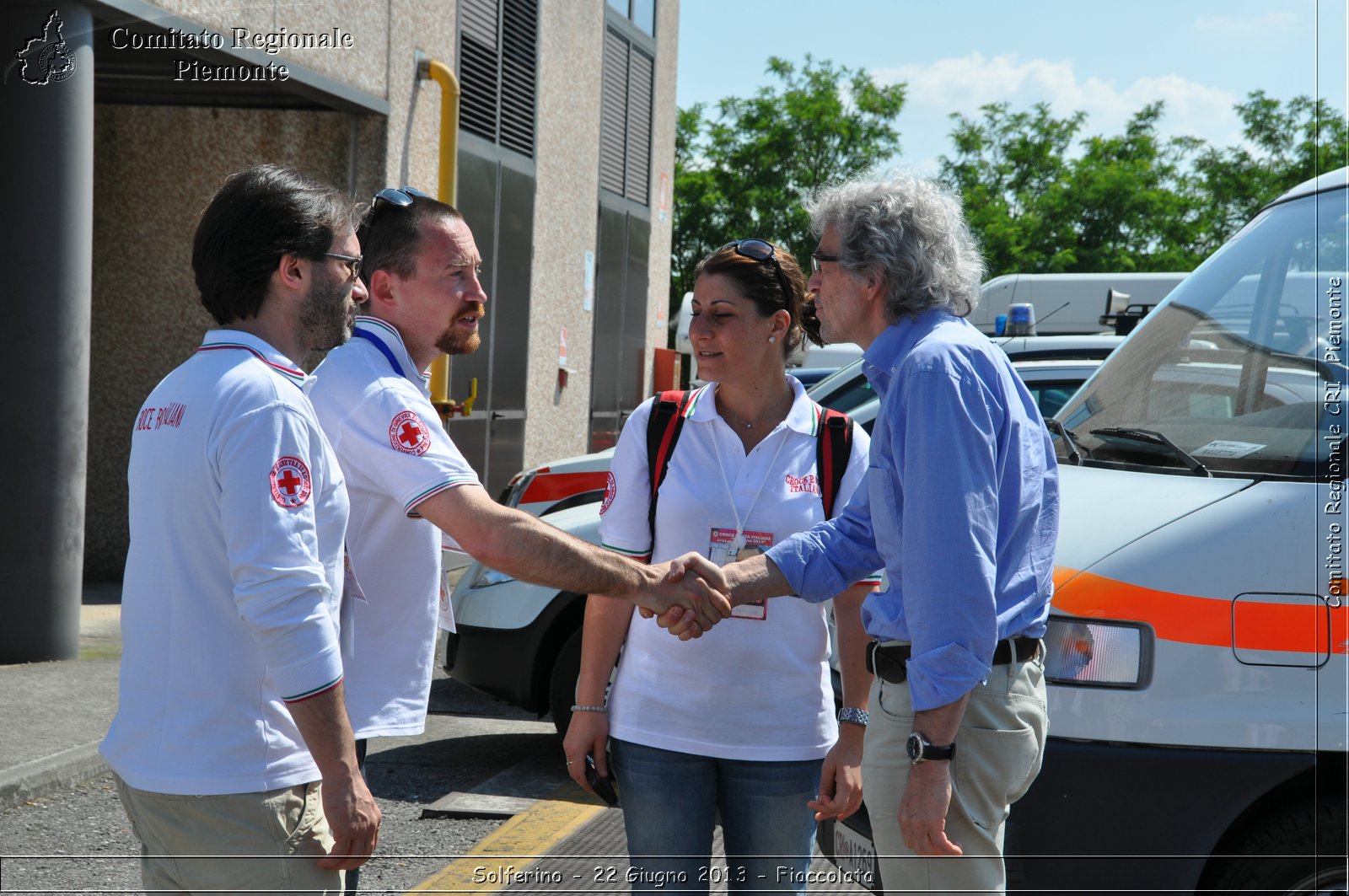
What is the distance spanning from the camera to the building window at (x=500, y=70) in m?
11.6

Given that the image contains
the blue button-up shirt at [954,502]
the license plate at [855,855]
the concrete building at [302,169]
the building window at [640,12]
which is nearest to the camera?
the blue button-up shirt at [954,502]

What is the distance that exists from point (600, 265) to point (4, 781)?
1158 cm

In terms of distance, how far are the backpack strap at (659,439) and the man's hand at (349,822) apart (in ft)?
3.55

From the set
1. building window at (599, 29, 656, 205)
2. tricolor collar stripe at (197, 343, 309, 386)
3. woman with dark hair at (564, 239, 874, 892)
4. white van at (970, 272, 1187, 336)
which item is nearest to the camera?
tricolor collar stripe at (197, 343, 309, 386)

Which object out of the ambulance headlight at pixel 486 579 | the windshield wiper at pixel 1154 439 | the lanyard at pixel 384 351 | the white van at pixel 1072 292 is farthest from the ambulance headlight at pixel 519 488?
the white van at pixel 1072 292

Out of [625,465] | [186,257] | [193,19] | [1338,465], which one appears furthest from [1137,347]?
[186,257]

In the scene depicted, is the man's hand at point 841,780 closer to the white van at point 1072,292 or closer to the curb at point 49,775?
the curb at point 49,775

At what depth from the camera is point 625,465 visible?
10.2ft

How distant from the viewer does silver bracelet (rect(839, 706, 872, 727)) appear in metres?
2.94

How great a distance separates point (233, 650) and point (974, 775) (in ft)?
4.40

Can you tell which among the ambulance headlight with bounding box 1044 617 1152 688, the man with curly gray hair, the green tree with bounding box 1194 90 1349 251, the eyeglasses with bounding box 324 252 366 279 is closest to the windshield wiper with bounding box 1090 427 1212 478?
the ambulance headlight with bounding box 1044 617 1152 688

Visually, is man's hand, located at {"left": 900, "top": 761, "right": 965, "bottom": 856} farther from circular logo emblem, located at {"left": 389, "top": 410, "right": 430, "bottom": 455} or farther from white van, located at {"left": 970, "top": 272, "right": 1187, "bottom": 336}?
white van, located at {"left": 970, "top": 272, "right": 1187, "bottom": 336}

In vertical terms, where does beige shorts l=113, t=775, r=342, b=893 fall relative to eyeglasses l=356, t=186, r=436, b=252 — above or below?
below

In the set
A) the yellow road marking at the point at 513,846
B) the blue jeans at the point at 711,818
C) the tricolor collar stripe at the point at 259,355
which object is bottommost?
the yellow road marking at the point at 513,846
